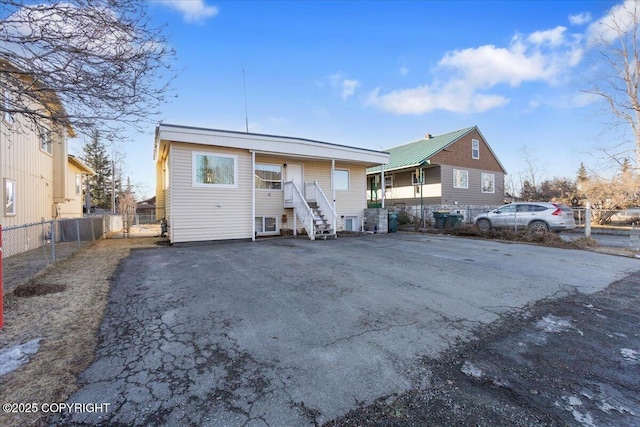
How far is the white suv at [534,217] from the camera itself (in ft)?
43.0

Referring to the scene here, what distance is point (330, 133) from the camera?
862 inches

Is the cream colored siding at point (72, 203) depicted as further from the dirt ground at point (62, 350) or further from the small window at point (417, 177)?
the small window at point (417, 177)

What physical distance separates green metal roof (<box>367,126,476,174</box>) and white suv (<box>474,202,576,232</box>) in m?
5.86

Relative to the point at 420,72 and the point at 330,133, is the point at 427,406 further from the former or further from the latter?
the point at 330,133

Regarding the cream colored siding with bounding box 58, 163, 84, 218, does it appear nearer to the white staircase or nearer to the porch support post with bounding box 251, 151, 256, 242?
the porch support post with bounding box 251, 151, 256, 242

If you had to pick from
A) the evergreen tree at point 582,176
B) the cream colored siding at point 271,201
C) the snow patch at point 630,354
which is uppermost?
the evergreen tree at point 582,176

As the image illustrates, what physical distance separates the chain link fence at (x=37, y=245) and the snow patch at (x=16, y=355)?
2.54 m

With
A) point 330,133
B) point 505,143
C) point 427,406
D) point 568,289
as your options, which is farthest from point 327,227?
point 505,143

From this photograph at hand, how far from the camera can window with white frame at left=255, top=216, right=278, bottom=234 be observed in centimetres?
1225

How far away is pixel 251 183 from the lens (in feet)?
37.3

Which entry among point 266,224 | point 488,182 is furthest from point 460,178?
point 266,224

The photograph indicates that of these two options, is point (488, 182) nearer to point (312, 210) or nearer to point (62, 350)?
point (312, 210)

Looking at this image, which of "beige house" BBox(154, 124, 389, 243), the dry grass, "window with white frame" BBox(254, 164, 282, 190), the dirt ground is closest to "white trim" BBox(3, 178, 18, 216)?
"beige house" BBox(154, 124, 389, 243)

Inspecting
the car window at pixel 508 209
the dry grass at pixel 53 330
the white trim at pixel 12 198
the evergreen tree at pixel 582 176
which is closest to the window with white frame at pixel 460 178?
the car window at pixel 508 209
